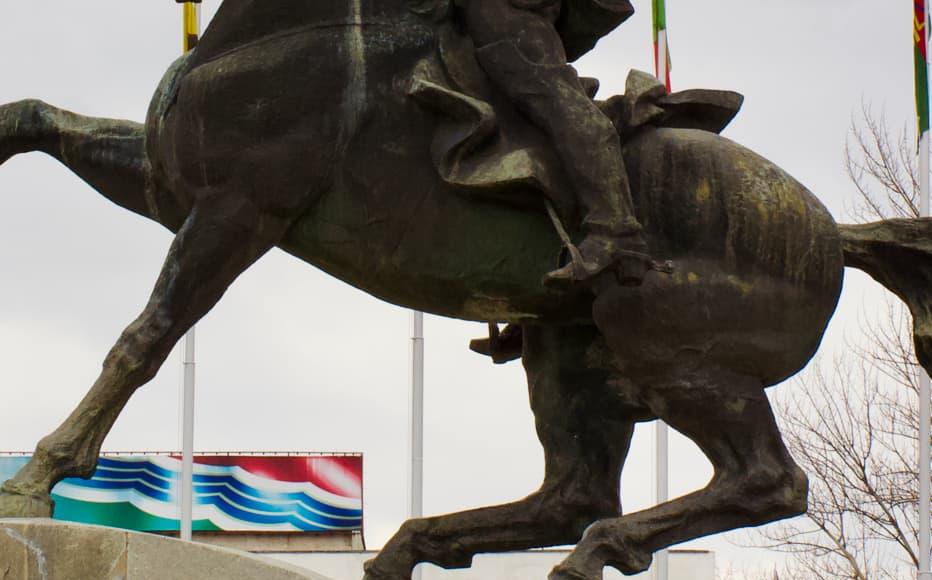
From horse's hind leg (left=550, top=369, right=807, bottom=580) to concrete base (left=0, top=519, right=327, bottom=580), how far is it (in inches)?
46.9

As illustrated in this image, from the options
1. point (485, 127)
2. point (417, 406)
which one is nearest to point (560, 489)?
point (485, 127)

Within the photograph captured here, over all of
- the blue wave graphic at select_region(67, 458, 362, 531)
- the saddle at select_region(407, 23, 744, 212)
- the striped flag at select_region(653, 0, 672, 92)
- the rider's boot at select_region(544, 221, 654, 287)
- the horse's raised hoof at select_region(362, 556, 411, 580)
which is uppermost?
the striped flag at select_region(653, 0, 672, 92)

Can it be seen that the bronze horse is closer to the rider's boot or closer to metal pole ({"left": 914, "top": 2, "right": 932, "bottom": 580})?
the rider's boot

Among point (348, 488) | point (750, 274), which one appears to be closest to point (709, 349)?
point (750, 274)

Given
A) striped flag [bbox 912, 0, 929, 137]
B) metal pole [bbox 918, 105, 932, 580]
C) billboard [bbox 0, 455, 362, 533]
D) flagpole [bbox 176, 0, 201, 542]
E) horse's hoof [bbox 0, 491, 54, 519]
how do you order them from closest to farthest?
horse's hoof [bbox 0, 491, 54, 519], flagpole [bbox 176, 0, 201, 542], metal pole [bbox 918, 105, 932, 580], striped flag [bbox 912, 0, 929, 137], billboard [bbox 0, 455, 362, 533]

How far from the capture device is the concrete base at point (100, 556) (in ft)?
21.4

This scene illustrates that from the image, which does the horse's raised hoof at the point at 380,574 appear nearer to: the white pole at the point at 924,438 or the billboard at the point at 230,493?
the white pole at the point at 924,438

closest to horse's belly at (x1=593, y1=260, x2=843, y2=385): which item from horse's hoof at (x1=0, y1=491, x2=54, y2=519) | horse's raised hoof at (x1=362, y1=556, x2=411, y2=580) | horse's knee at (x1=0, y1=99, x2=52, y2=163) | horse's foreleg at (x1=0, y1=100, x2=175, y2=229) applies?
horse's raised hoof at (x1=362, y1=556, x2=411, y2=580)

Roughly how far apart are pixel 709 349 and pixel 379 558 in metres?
1.45

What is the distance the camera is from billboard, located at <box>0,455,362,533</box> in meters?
31.9

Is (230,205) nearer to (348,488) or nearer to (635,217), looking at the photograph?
(635,217)

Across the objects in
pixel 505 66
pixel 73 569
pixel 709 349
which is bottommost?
pixel 73 569

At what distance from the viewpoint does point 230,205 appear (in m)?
7.27

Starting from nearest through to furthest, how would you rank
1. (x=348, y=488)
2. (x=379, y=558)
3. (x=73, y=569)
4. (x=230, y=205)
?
(x=73, y=569) < (x=230, y=205) < (x=379, y=558) < (x=348, y=488)
